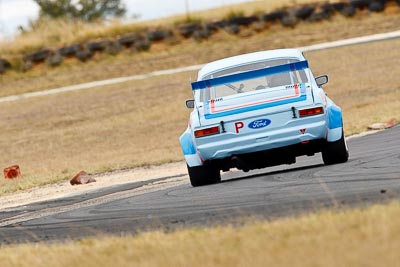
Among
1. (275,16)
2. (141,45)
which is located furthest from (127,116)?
(275,16)

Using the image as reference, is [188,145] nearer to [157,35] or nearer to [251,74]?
[251,74]

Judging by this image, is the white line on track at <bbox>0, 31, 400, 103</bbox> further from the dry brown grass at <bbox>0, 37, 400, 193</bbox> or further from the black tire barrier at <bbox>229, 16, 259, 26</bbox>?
the black tire barrier at <bbox>229, 16, 259, 26</bbox>

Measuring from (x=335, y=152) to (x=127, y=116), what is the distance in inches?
892

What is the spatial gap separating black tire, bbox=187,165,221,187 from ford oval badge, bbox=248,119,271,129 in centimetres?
97

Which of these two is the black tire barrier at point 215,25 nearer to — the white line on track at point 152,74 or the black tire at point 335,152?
the white line on track at point 152,74

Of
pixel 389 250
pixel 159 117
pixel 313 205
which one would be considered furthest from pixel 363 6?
pixel 389 250

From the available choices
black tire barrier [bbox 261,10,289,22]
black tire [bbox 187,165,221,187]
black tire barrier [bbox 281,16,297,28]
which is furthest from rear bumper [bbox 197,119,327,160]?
black tire barrier [bbox 261,10,289,22]

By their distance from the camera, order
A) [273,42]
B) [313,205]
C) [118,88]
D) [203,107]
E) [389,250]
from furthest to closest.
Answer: [273,42]
[118,88]
[203,107]
[313,205]
[389,250]

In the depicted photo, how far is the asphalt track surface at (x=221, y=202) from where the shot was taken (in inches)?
422

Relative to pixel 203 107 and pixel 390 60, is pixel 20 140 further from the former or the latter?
pixel 203 107

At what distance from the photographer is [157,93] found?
40.1 meters

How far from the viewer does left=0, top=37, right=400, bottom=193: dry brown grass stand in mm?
26688

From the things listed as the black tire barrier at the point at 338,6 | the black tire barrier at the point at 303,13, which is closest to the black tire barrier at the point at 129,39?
the black tire barrier at the point at 303,13

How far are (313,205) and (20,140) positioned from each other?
83.9ft
